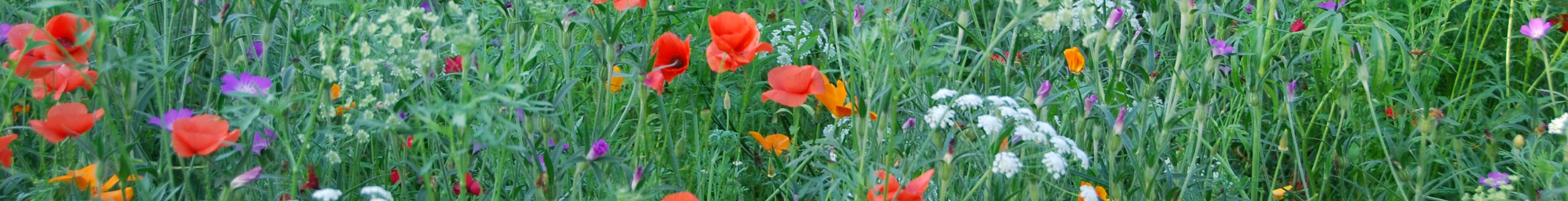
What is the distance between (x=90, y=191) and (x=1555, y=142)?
1.83 metres

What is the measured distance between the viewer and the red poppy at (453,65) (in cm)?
169

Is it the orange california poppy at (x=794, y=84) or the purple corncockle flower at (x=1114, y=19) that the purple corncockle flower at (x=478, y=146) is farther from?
the purple corncockle flower at (x=1114, y=19)

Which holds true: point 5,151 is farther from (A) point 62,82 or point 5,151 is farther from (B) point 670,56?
(B) point 670,56

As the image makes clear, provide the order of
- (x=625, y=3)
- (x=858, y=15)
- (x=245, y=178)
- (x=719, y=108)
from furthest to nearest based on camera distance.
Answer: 1. (x=719, y=108)
2. (x=858, y=15)
3. (x=625, y=3)
4. (x=245, y=178)

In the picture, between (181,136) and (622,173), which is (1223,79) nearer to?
(622,173)

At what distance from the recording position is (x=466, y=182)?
1.37 m

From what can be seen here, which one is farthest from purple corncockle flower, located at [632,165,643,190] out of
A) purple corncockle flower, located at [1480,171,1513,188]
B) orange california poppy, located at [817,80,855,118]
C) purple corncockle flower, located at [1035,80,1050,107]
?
purple corncockle flower, located at [1480,171,1513,188]

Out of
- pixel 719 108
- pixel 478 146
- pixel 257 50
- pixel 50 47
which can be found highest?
A: pixel 50 47

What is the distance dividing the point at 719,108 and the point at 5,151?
986mm

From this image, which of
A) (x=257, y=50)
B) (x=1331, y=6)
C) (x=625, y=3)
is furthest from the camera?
(x=1331, y=6)

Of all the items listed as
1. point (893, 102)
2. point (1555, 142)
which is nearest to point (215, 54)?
point (893, 102)

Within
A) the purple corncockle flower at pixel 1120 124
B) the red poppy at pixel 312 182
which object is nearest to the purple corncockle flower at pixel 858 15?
the purple corncockle flower at pixel 1120 124

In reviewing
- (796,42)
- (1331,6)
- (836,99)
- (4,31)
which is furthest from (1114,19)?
(4,31)

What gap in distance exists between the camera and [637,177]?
1253 millimetres
